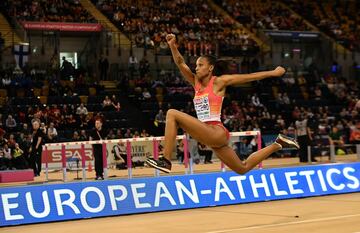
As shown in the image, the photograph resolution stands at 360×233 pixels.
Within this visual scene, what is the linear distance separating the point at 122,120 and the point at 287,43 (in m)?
16.7

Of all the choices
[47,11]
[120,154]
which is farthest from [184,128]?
[47,11]

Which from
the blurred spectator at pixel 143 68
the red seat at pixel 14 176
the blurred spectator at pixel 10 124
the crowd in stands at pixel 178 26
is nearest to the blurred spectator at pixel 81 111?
the blurred spectator at pixel 10 124

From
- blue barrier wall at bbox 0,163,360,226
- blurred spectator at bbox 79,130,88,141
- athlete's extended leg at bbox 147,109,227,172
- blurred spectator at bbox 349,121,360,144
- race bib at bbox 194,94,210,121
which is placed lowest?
blurred spectator at bbox 349,121,360,144

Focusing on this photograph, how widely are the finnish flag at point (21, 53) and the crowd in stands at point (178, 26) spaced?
6541mm

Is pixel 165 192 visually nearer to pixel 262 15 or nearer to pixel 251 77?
pixel 251 77

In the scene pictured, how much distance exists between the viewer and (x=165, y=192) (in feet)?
43.2

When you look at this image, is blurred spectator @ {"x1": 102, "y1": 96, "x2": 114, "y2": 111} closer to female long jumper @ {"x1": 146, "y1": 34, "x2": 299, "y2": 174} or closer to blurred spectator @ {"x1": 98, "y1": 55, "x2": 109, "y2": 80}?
blurred spectator @ {"x1": 98, "y1": 55, "x2": 109, "y2": 80}

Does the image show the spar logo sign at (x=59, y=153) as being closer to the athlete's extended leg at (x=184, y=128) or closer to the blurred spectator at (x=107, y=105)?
the blurred spectator at (x=107, y=105)

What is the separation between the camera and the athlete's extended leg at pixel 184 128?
32.2 feet

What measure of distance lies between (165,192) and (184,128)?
3.44 meters

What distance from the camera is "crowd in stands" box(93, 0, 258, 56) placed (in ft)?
120

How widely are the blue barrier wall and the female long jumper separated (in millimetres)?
2694

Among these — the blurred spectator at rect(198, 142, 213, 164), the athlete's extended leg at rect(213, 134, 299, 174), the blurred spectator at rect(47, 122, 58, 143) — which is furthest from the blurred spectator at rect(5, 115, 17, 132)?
the athlete's extended leg at rect(213, 134, 299, 174)

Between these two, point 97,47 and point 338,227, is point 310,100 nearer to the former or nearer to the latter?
point 97,47
